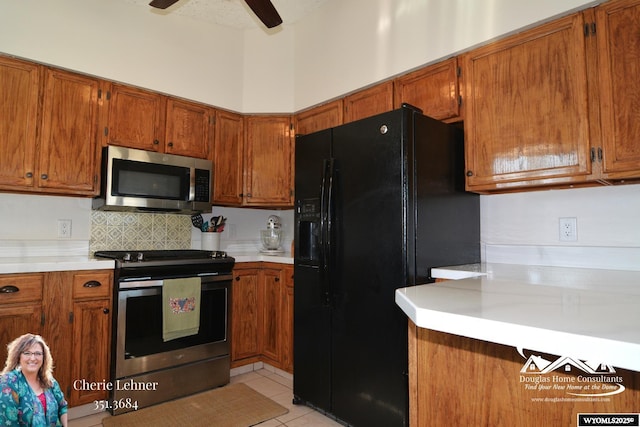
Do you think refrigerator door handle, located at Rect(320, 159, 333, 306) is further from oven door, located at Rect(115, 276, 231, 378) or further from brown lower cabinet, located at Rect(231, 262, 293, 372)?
oven door, located at Rect(115, 276, 231, 378)

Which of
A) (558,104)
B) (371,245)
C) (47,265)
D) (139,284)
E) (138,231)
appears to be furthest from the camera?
(138,231)

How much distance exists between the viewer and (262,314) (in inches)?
116

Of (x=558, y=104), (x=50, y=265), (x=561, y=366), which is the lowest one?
(x=561, y=366)

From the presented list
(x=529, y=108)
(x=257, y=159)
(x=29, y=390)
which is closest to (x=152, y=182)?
(x=257, y=159)

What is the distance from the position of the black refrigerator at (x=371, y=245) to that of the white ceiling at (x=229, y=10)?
139 cm

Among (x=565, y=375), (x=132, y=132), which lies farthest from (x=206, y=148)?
(x=565, y=375)

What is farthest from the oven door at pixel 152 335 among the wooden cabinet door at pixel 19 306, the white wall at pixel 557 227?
the white wall at pixel 557 227

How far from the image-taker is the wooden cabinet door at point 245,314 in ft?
9.25

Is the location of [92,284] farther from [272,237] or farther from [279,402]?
[272,237]

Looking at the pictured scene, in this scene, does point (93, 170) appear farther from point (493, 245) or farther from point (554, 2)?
point (554, 2)

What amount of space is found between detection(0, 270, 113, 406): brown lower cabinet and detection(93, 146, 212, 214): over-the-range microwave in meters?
0.58

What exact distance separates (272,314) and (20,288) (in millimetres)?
1611

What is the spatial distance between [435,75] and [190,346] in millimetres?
2400

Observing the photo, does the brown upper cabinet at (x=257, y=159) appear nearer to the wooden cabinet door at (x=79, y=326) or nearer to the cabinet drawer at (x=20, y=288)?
the wooden cabinet door at (x=79, y=326)
